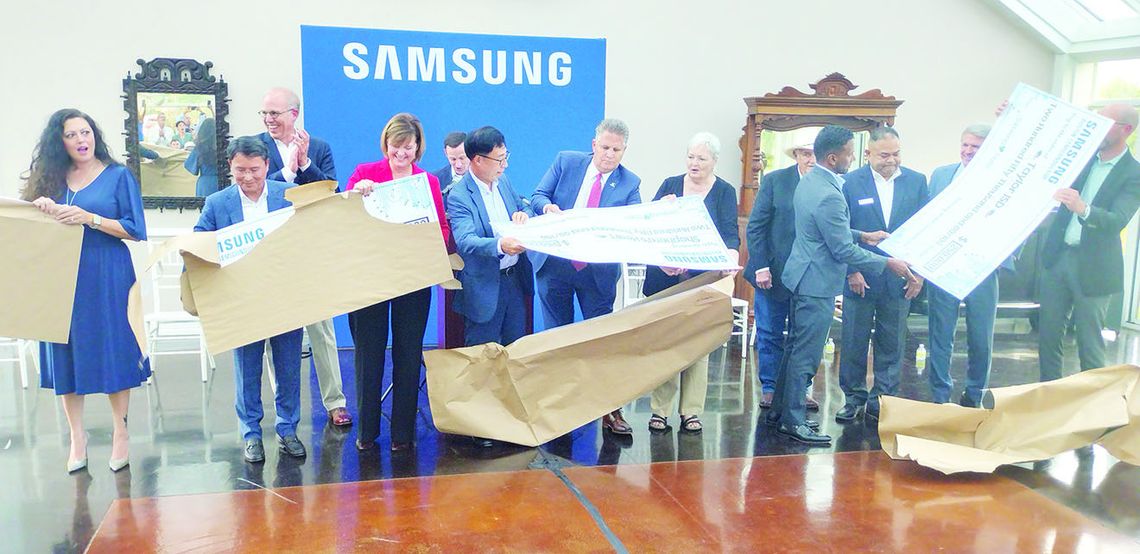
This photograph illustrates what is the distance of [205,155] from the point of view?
5668 mm

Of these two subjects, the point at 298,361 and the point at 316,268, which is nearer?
the point at 316,268

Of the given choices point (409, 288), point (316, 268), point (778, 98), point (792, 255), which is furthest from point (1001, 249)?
point (778, 98)

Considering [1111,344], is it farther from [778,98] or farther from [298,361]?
[298,361]

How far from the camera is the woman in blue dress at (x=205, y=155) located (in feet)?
18.6

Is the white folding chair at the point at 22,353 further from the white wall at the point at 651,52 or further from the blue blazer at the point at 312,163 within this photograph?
the blue blazer at the point at 312,163

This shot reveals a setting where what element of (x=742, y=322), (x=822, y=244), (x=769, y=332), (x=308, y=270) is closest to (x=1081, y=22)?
(x=742, y=322)

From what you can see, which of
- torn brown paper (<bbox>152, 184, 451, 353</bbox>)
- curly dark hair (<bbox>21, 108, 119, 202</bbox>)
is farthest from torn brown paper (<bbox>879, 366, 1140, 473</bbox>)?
curly dark hair (<bbox>21, 108, 119, 202</bbox>)

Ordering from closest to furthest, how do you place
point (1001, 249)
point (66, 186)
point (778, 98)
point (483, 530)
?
point (483, 530) < point (66, 186) < point (1001, 249) < point (778, 98)

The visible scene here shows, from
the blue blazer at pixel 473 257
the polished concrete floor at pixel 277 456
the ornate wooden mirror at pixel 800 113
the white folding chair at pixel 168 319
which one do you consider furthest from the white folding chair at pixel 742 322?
the white folding chair at pixel 168 319

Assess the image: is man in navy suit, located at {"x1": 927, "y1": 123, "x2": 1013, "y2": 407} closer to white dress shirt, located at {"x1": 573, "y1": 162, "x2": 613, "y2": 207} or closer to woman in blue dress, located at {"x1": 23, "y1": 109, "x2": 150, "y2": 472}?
white dress shirt, located at {"x1": 573, "y1": 162, "x2": 613, "y2": 207}

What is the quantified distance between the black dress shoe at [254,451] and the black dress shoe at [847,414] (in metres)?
2.66

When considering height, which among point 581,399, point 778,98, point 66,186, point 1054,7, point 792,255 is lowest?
point 581,399

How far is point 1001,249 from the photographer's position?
3312mm

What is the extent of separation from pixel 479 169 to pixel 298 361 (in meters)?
1.08
